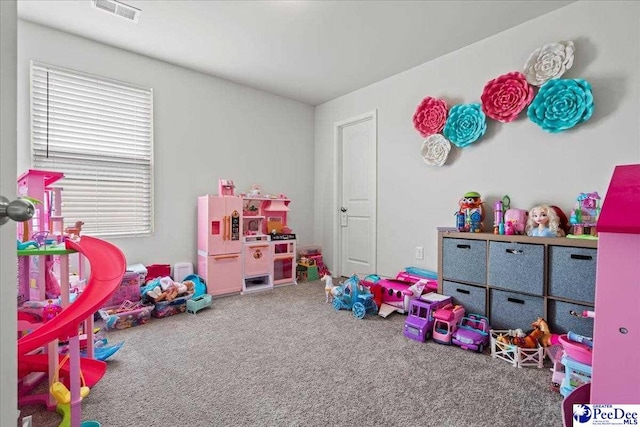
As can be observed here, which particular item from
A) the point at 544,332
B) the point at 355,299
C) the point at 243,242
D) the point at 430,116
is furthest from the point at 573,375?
the point at 243,242

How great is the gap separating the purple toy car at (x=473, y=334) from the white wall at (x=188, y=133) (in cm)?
246

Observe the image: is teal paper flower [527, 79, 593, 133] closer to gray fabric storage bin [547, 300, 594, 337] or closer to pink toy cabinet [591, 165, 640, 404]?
gray fabric storage bin [547, 300, 594, 337]

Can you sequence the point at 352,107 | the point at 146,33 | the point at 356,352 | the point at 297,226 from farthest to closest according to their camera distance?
the point at 297,226 → the point at 352,107 → the point at 146,33 → the point at 356,352

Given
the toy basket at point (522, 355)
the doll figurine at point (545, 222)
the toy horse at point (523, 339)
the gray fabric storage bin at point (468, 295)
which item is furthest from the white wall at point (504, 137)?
the toy basket at point (522, 355)

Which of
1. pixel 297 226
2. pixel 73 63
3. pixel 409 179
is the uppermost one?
pixel 73 63

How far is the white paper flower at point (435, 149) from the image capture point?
278cm

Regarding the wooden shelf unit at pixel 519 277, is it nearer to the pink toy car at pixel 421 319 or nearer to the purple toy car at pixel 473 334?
the purple toy car at pixel 473 334

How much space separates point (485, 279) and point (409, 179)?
4.15ft

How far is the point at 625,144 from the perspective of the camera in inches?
76.1

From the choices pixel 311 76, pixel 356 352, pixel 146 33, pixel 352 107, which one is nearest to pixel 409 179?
pixel 352 107

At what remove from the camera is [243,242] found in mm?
3227

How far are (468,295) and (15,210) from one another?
8.32 feet

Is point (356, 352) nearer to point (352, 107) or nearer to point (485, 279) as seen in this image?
point (485, 279)

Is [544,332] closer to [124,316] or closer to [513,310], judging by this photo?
[513,310]
